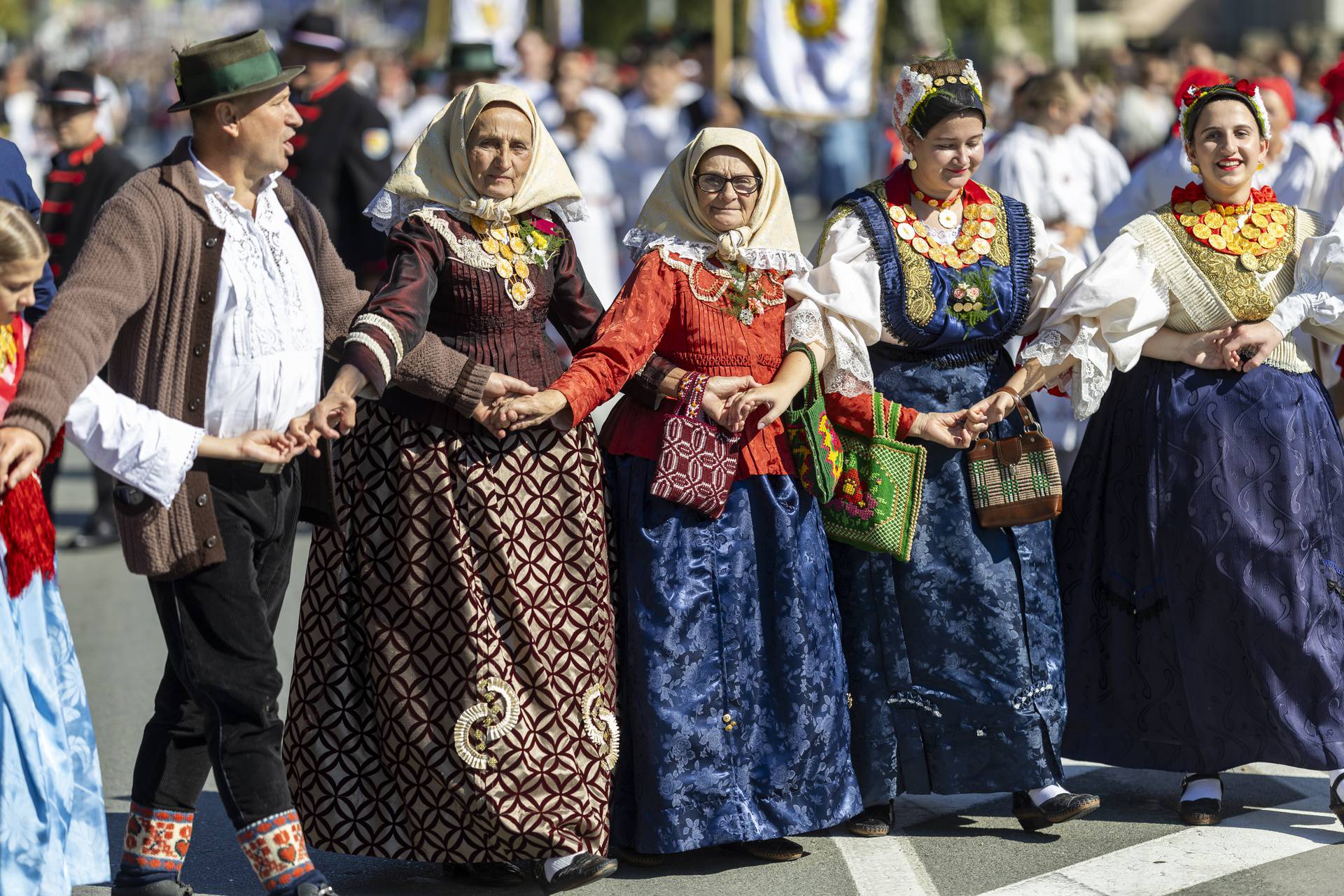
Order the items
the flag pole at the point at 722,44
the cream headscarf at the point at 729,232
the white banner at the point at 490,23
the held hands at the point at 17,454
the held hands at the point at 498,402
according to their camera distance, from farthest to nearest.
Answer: the white banner at the point at 490,23 → the flag pole at the point at 722,44 → the cream headscarf at the point at 729,232 → the held hands at the point at 498,402 → the held hands at the point at 17,454

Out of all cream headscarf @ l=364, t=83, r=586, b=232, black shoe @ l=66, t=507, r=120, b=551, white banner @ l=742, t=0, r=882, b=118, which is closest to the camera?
cream headscarf @ l=364, t=83, r=586, b=232

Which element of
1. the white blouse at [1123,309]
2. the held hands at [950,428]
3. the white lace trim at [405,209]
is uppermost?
the white lace trim at [405,209]

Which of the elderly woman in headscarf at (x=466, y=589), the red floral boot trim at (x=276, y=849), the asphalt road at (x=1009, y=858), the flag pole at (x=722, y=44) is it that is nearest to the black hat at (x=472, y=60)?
the flag pole at (x=722, y=44)

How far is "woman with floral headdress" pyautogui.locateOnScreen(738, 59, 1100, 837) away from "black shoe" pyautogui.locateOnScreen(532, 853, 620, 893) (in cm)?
75

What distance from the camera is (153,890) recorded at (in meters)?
4.11

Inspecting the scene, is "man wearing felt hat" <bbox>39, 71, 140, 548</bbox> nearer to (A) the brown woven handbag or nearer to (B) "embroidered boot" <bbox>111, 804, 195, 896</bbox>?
(B) "embroidered boot" <bbox>111, 804, 195, 896</bbox>

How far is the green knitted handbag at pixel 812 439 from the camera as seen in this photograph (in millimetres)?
4535

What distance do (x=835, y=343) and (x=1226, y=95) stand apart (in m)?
1.24

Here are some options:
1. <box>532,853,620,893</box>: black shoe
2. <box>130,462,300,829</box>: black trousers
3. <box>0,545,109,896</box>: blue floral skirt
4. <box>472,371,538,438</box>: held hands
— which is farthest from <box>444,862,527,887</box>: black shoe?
<box>472,371,538,438</box>: held hands

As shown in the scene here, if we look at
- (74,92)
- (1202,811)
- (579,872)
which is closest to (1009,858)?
(1202,811)

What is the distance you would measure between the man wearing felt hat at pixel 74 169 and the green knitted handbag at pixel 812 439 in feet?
15.5

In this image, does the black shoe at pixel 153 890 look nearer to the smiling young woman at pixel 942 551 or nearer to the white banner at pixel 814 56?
the smiling young woman at pixel 942 551

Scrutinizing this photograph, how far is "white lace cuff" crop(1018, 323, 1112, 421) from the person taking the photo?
4.64 m

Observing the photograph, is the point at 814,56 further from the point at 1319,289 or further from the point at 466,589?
the point at 466,589
